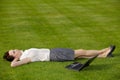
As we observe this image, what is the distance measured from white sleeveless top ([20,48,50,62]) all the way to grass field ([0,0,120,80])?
0.58 feet

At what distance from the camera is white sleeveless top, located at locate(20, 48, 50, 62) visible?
1218 centimetres

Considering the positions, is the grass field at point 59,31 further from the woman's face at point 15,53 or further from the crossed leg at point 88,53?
the woman's face at point 15,53

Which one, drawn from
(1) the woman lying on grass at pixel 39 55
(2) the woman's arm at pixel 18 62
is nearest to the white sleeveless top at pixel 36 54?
(1) the woman lying on grass at pixel 39 55

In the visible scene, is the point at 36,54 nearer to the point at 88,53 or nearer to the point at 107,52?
the point at 88,53

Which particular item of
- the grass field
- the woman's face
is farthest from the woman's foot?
the woman's face

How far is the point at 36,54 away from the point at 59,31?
529 cm

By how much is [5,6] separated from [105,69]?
13.7 m

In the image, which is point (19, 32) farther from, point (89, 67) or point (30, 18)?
point (89, 67)

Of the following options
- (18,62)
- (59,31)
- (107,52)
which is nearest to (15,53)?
(18,62)

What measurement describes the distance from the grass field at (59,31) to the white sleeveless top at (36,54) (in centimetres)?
18

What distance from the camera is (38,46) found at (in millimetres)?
14945

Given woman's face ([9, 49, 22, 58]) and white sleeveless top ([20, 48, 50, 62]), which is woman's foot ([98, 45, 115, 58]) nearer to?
white sleeveless top ([20, 48, 50, 62])

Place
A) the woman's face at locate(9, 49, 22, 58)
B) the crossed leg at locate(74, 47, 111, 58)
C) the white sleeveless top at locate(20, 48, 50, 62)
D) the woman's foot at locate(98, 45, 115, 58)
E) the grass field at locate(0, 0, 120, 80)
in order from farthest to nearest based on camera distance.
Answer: the woman's foot at locate(98, 45, 115, 58) < the crossed leg at locate(74, 47, 111, 58) < the woman's face at locate(9, 49, 22, 58) < the white sleeveless top at locate(20, 48, 50, 62) < the grass field at locate(0, 0, 120, 80)

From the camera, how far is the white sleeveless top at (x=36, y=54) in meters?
12.2
